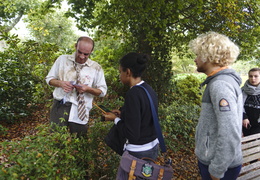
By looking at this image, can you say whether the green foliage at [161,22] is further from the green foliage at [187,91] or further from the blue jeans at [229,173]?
the blue jeans at [229,173]

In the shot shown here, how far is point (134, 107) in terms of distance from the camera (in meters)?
1.90

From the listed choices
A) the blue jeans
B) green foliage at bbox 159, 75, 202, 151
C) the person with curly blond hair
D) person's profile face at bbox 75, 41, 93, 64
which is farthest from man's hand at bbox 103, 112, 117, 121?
green foliage at bbox 159, 75, 202, 151

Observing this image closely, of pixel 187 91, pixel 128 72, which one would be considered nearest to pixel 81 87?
pixel 128 72

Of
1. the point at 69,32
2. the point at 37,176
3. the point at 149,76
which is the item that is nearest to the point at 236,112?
the point at 37,176

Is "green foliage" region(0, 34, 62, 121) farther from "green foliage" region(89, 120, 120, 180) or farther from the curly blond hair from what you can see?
the curly blond hair

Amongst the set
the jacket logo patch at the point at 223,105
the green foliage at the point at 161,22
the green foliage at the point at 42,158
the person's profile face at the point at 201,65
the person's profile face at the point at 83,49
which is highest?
the green foliage at the point at 161,22

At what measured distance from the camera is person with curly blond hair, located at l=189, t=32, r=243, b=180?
152 cm

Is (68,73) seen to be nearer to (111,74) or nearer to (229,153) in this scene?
(229,153)

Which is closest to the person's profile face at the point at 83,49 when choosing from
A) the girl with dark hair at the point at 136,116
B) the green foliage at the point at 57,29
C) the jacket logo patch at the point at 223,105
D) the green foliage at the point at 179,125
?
the girl with dark hair at the point at 136,116

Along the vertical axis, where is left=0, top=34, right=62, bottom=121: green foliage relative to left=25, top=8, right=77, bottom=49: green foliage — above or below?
below

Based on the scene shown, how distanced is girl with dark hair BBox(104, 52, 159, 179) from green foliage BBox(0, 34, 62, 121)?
13.9 feet

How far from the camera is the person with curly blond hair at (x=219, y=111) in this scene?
1.52 meters

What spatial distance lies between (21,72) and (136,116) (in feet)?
16.4

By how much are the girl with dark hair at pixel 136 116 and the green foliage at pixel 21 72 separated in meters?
4.24
